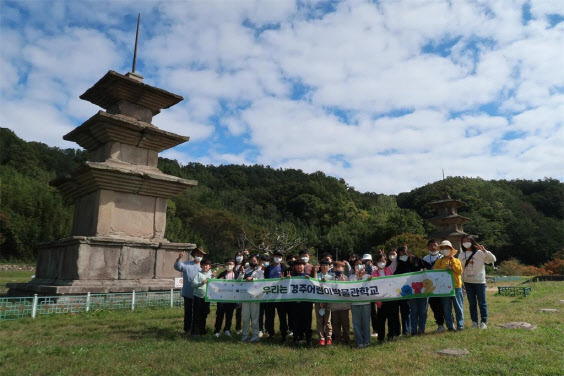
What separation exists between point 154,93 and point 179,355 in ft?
33.4

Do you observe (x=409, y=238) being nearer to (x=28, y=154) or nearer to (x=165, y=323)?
(x=165, y=323)

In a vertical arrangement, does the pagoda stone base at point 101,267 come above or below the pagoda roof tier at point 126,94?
below

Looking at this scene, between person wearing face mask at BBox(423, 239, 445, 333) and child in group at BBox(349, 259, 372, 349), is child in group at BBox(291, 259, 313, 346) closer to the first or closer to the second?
child in group at BBox(349, 259, 372, 349)

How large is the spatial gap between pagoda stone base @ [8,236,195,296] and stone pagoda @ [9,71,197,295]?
3 centimetres

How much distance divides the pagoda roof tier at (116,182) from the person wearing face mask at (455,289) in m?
8.95

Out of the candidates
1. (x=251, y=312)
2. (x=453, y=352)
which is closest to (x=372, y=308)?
(x=453, y=352)

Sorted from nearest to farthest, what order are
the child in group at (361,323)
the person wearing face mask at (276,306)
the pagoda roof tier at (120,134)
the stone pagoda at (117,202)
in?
the child in group at (361,323) < the person wearing face mask at (276,306) < the stone pagoda at (117,202) < the pagoda roof tier at (120,134)

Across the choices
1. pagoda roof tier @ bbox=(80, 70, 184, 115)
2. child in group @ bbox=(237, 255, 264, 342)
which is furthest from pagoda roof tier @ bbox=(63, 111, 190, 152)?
child in group @ bbox=(237, 255, 264, 342)

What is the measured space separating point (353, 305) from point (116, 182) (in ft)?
28.0

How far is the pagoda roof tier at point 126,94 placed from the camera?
511 inches

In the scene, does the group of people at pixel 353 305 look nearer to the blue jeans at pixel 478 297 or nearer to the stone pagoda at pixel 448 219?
the blue jeans at pixel 478 297

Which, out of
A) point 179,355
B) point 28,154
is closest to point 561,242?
point 179,355

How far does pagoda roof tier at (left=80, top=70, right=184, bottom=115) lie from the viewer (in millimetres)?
12969

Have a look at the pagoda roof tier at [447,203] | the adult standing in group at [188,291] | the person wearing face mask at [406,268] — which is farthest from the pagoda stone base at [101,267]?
the pagoda roof tier at [447,203]
